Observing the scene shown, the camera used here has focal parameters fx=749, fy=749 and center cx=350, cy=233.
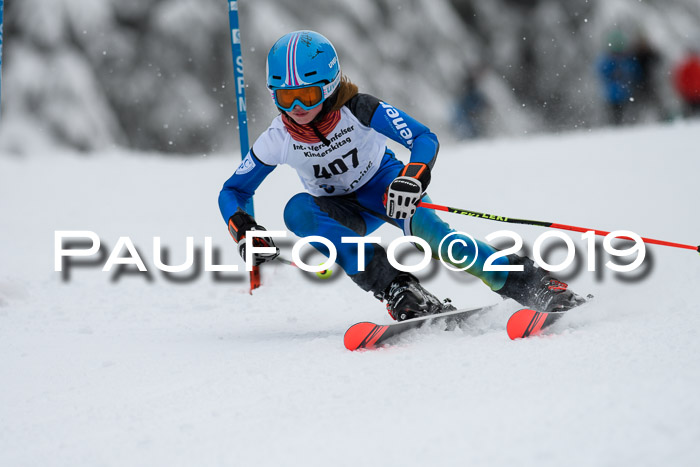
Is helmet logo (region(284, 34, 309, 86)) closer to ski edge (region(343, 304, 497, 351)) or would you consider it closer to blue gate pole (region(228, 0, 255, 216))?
ski edge (region(343, 304, 497, 351))

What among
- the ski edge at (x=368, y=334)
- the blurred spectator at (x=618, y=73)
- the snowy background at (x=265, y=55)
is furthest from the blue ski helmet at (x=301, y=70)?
the snowy background at (x=265, y=55)

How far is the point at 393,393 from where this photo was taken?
2.28m

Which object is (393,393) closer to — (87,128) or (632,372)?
(632,372)

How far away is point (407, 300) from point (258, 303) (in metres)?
1.65

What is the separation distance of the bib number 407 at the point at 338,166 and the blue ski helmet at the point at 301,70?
0.35 meters

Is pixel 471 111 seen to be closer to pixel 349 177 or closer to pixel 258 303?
pixel 258 303

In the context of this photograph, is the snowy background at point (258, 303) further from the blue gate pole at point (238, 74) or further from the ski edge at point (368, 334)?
the blue gate pole at point (238, 74)

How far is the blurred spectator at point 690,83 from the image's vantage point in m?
11.6

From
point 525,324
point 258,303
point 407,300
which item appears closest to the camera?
point 525,324

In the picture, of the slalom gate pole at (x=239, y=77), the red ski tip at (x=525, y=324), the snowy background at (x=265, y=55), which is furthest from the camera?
the snowy background at (x=265, y=55)

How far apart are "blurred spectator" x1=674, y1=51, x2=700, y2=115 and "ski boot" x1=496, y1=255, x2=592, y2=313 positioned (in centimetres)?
969

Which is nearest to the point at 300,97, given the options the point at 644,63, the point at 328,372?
the point at 328,372

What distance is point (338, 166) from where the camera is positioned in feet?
11.8

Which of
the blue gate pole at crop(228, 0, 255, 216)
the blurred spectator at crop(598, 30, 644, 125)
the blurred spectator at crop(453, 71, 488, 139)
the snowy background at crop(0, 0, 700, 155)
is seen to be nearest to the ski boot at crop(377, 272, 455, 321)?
the blue gate pole at crop(228, 0, 255, 216)
